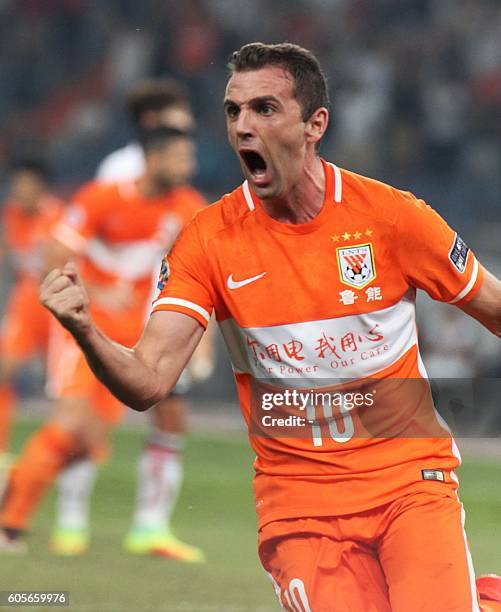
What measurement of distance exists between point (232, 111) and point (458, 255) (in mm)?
758

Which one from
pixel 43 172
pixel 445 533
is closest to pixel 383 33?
pixel 43 172

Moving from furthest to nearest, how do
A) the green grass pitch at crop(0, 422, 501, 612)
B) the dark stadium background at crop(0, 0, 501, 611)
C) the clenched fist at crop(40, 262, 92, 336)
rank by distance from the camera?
the dark stadium background at crop(0, 0, 501, 611) → the green grass pitch at crop(0, 422, 501, 612) → the clenched fist at crop(40, 262, 92, 336)

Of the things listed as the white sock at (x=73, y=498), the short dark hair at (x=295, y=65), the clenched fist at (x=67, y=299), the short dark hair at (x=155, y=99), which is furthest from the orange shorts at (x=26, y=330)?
the clenched fist at (x=67, y=299)

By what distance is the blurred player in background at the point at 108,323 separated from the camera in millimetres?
7270

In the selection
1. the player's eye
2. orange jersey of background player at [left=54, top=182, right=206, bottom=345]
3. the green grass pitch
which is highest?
orange jersey of background player at [left=54, top=182, right=206, bottom=345]

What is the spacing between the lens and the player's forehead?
3.71m

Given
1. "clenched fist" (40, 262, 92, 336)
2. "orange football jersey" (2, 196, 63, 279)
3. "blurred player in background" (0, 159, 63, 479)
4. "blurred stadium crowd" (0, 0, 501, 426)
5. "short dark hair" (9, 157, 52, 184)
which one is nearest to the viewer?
"clenched fist" (40, 262, 92, 336)

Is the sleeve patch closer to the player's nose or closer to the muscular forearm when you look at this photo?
the player's nose

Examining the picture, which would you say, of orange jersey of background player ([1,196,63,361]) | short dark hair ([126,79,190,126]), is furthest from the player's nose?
orange jersey of background player ([1,196,63,361])

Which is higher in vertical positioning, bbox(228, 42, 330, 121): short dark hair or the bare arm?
bbox(228, 42, 330, 121): short dark hair

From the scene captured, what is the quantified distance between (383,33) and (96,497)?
26.5 feet

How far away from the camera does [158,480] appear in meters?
7.56

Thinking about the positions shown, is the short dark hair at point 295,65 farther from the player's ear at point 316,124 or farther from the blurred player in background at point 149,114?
the blurred player in background at point 149,114

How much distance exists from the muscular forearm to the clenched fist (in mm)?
44
